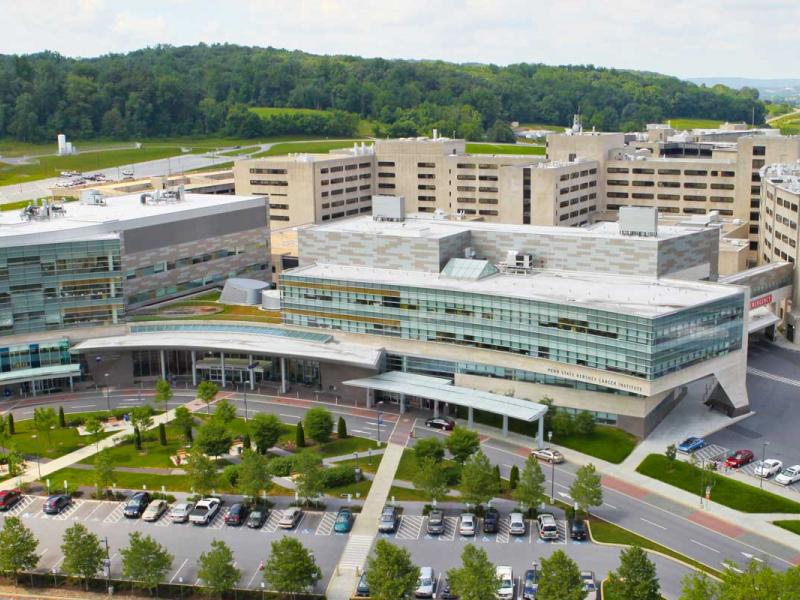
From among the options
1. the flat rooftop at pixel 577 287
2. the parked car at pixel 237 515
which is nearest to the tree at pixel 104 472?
the parked car at pixel 237 515

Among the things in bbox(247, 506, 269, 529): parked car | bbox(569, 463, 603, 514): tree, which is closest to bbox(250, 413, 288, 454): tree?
bbox(247, 506, 269, 529): parked car

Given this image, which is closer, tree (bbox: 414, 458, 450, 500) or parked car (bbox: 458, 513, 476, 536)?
parked car (bbox: 458, 513, 476, 536)

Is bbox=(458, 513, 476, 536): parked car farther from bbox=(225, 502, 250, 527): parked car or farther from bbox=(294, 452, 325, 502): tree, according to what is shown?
bbox=(225, 502, 250, 527): parked car

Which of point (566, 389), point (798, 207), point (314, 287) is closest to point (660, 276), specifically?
point (566, 389)

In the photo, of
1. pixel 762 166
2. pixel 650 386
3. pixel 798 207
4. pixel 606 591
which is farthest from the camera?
pixel 762 166

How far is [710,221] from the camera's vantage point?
446ft

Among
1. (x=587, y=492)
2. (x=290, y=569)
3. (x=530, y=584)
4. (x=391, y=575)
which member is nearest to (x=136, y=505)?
(x=290, y=569)

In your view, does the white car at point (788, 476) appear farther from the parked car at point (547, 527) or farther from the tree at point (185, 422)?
the tree at point (185, 422)

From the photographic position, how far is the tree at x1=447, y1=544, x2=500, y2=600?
6575 centimetres

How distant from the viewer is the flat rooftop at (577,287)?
101500 millimetres

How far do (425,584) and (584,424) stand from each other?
31.9m

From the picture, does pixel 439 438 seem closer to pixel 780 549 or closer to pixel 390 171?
pixel 780 549

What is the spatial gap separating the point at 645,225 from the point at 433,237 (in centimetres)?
2486

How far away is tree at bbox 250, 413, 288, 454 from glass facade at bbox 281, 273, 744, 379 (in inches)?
891
